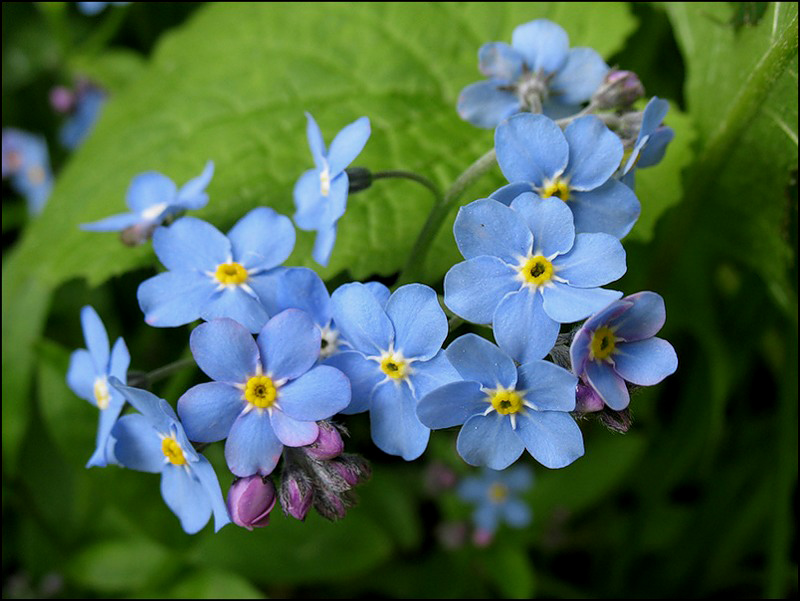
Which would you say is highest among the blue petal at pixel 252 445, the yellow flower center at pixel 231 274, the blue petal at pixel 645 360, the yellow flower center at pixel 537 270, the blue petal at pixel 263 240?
the yellow flower center at pixel 537 270

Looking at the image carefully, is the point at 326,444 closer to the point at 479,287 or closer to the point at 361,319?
the point at 361,319

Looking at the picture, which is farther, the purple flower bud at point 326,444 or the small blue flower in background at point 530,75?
the small blue flower in background at point 530,75

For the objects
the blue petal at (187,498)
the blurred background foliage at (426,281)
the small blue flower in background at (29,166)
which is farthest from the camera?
the small blue flower in background at (29,166)

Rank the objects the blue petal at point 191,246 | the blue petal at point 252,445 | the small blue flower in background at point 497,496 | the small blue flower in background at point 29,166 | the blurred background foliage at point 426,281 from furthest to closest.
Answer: the small blue flower in background at point 29,166
the small blue flower in background at point 497,496
the blurred background foliage at point 426,281
the blue petal at point 191,246
the blue petal at point 252,445

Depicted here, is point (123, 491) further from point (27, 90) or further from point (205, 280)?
point (27, 90)

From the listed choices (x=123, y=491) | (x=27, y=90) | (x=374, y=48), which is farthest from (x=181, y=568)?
(x=27, y=90)

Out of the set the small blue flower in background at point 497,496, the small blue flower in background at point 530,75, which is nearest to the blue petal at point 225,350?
the small blue flower in background at point 530,75

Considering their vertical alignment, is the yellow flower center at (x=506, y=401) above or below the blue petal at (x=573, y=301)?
below

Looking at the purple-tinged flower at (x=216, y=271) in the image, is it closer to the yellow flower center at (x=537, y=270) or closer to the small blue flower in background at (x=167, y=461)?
the small blue flower in background at (x=167, y=461)
